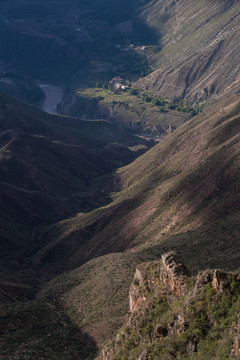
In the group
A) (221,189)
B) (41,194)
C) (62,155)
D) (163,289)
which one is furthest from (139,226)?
(62,155)

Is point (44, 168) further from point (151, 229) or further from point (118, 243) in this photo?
point (151, 229)

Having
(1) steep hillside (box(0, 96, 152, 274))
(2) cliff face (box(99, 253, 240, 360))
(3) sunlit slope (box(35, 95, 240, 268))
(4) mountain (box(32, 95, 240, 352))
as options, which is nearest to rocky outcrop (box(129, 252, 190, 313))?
(2) cliff face (box(99, 253, 240, 360))

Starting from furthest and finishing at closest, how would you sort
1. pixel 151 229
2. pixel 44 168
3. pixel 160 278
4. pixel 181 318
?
pixel 44 168 → pixel 151 229 → pixel 160 278 → pixel 181 318

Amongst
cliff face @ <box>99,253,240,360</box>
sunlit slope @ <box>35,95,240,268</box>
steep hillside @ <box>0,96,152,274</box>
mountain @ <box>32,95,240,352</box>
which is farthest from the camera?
steep hillside @ <box>0,96,152,274</box>

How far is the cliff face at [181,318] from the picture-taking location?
24.0 metres

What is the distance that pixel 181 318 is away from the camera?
86.9ft

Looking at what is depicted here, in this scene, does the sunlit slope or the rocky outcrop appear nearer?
the rocky outcrop

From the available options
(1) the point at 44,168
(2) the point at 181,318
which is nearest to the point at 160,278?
(2) the point at 181,318

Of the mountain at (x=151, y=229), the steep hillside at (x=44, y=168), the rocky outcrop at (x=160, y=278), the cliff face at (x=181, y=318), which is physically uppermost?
the steep hillside at (x=44, y=168)

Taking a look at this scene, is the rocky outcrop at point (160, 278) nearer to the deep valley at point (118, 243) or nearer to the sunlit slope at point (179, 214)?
the deep valley at point (118, 243)

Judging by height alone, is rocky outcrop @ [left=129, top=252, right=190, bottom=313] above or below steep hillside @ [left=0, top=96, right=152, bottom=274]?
below

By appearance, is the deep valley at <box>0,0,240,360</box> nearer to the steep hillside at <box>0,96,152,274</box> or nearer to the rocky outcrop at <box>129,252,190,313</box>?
the rocky outcrop at <box>129,252,190,313</box>

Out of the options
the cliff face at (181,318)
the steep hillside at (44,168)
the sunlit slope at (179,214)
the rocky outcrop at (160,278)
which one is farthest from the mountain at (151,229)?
the cliff face at (181,318)

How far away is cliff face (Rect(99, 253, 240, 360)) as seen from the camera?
23984mm
